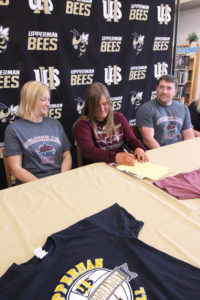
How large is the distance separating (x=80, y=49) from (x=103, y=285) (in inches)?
80.5

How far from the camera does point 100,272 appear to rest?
0.59 metres

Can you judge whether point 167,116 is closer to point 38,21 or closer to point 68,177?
point 68,177

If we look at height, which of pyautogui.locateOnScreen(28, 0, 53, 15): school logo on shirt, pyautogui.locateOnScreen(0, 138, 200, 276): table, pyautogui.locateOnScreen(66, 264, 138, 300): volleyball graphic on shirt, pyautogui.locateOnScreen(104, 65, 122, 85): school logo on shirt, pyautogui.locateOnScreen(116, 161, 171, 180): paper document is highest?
pyautogui.locateOnScreen(28, 0, 53, 15): school logo on shirt

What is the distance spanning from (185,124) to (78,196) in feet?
4.74

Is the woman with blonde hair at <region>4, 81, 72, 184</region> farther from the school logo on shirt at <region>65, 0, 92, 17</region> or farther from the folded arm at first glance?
the school logo on shirt at <region>65, 0, 92, 17</region>

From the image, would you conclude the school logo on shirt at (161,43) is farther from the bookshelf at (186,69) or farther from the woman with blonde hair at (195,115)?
the bookshelf at (186,69)

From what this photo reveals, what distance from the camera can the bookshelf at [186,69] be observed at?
202 inches

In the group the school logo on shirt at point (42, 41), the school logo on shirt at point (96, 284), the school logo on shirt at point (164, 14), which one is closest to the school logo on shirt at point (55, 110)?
the school logo on shirt at point (42, 41)

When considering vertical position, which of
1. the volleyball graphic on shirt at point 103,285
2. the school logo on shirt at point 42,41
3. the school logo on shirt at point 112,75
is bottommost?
the volleyball graphic on shirt at point 103,285

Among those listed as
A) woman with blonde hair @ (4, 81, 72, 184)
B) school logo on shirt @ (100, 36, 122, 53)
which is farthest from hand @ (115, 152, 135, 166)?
school logo on shirt @ (100, 36, 122, 53)

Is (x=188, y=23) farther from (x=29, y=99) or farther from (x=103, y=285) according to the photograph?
(x=103, y=285)

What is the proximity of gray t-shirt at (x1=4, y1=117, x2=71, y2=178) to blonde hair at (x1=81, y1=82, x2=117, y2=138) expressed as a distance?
9.7 inches

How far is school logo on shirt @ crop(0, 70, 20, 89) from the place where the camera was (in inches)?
71.7

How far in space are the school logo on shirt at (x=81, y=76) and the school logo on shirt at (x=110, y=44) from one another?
0.27 metres
